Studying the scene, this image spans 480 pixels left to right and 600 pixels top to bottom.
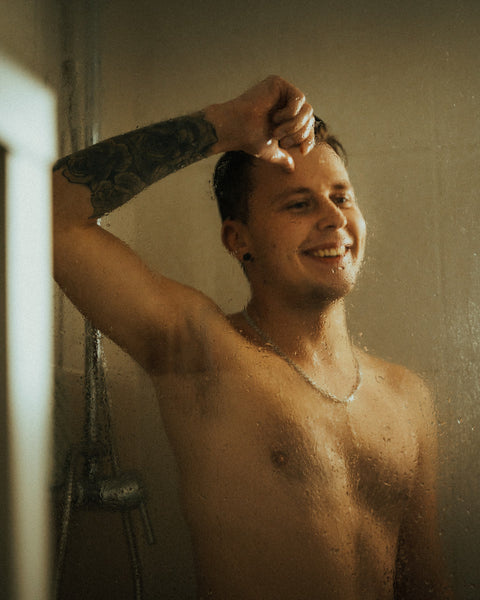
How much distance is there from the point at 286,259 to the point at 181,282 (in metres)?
0.12

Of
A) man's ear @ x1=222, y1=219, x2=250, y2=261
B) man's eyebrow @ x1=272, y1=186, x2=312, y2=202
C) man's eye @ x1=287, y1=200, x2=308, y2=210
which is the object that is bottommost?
man's ear @ x1=222, y1=219, x2=250, y2=261

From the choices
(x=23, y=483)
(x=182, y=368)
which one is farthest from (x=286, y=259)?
(x=23, y=483)

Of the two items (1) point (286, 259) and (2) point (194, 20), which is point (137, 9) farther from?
(1) point (286, 259)

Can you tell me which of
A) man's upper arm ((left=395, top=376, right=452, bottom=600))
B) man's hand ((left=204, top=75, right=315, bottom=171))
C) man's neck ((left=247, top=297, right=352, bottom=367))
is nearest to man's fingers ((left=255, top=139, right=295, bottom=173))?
man's hand ((left=204, top=75, right=315, bottom=171))

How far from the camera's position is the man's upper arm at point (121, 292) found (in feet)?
2.07

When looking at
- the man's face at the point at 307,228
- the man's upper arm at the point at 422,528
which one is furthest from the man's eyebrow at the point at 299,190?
the man's upper arm at the point at 422,528

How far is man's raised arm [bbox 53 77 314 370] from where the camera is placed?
63cm

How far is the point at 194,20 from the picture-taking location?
27.3 inches

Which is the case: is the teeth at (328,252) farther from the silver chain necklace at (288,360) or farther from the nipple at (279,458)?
the nipple at (279,458)

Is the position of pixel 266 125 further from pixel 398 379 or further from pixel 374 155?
pixel 398 379

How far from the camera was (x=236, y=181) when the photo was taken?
660mm

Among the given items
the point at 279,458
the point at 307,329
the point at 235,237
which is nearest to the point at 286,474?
the point at 279,458

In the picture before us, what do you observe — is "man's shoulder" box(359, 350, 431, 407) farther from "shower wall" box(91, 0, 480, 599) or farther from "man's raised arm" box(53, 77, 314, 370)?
"man's raised arm" box(53, 77, 314, 370)

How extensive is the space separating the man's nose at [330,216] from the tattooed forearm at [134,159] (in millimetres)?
137
